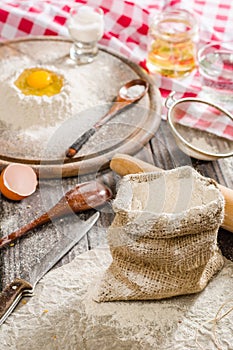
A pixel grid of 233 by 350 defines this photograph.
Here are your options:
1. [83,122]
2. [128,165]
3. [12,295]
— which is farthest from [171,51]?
[12,295]

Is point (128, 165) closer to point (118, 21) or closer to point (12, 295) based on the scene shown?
point (12, 295)

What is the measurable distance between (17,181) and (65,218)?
0.16 metres

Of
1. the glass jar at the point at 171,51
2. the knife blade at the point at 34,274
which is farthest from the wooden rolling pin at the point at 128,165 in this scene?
the glass jar at the point at 171,51

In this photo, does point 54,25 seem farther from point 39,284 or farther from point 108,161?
point 39,284

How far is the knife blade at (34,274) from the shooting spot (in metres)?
1.31

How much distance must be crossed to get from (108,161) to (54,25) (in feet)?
2.38

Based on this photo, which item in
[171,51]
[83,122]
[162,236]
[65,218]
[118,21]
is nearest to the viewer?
[162,236]

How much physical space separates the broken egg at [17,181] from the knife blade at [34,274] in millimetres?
170

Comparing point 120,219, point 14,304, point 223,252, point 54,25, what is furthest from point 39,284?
point 54,25

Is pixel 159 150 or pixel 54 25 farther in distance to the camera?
pixel 54 25

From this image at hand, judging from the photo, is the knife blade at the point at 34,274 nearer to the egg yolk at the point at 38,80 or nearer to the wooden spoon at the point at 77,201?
the wooden spoon at the point at 77,201

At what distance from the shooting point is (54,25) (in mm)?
2240

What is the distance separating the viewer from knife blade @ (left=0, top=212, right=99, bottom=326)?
1310 millimetres

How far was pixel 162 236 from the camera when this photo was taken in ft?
4.27
